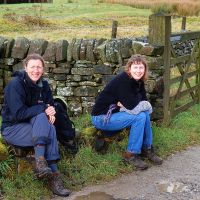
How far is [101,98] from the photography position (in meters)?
6.53

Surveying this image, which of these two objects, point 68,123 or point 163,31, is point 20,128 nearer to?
point 68,123

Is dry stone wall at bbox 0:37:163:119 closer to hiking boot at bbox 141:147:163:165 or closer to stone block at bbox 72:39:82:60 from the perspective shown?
stone block at bbox 72:39:82:60

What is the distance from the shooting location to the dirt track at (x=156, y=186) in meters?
5.47

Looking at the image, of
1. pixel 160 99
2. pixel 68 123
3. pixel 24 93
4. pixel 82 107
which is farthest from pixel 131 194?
pixel 82 107

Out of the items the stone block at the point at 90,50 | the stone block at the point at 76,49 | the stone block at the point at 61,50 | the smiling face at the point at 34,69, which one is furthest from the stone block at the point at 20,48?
the smiling face at the point at 34,69

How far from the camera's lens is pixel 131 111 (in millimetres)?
6406

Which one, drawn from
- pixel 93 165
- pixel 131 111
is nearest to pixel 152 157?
pixel 131 111

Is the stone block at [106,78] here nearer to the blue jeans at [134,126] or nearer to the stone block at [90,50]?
the stone block at [90,50]

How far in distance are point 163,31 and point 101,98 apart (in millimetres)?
2158

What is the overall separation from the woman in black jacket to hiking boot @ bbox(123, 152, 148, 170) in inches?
46.2

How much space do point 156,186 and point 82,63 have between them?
3599 mm

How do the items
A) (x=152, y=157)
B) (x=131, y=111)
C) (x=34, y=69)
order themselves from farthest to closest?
(x=152, y=157) → (x=131, y=111) → (x=34, y=69)

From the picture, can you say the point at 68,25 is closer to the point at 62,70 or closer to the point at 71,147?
the point at 62,70

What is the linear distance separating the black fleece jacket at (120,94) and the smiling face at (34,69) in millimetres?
1143
